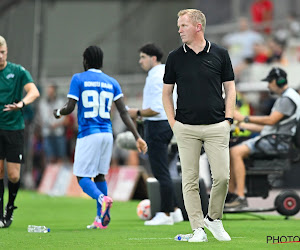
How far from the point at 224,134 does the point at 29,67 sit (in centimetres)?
1249

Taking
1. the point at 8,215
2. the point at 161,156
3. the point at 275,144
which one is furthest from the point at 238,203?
the point at 8,215

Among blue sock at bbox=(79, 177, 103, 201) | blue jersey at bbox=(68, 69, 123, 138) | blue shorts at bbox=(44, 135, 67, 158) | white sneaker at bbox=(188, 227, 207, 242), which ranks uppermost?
blue jersey at bbox=(68, 69, 123, 138)

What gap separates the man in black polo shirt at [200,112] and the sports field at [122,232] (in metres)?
0.38

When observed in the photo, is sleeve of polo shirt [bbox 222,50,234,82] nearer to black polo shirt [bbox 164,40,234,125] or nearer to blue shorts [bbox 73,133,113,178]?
black polo shirt [bbox 164,40,234,125]

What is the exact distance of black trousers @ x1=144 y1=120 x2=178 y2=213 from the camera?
10281mm

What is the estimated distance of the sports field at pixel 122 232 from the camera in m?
7.48

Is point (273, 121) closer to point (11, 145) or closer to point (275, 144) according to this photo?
point (275, 144)

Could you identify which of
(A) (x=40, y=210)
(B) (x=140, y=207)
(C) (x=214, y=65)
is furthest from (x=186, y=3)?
(C) (x=214, y=65)

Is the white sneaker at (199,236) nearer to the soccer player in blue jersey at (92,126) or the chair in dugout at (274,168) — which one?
the soccer player in blue jersey at (92,126)

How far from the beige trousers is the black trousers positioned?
2.47 meters

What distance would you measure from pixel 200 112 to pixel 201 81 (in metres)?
0.30

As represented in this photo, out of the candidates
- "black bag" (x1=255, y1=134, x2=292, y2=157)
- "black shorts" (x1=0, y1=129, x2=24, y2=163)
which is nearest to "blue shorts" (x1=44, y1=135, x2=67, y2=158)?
"black bag" (x1=255, y1=134, x2=292, y2=157)

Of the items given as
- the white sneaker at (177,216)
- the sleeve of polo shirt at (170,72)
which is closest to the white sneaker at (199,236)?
the sleeve of polo shirt at (170,72)

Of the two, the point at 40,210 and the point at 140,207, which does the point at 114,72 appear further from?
the point at 140,207
